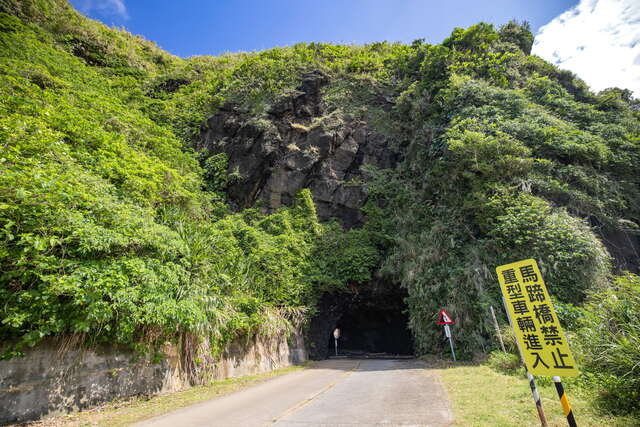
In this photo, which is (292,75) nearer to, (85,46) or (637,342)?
(85,46)

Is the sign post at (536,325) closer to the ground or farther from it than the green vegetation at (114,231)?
closer to the ground

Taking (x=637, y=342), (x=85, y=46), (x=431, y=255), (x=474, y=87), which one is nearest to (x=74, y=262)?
(x=637, y=342)

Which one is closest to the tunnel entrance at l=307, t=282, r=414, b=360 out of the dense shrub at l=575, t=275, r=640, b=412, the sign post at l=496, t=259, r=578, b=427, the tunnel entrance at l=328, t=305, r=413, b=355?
the tunnel entrance at l=328, t=305, r=413, b=355

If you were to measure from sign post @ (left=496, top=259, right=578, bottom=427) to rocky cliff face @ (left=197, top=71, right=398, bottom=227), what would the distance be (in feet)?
45.9

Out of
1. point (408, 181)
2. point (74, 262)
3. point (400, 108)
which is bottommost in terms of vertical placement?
point (74, 262)

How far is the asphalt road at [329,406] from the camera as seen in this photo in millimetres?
4277

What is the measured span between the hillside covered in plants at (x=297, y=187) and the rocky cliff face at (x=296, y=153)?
133mm

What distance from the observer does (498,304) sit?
33.6 feet

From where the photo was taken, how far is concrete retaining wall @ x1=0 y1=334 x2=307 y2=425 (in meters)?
4.89

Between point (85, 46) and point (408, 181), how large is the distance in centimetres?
2286

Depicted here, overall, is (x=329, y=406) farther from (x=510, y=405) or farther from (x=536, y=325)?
Answer: (x=536, y=325)

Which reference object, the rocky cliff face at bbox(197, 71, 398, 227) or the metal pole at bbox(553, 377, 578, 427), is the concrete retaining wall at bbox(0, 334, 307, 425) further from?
the rocky cliff face at bbox(197, 71, 398, 227)

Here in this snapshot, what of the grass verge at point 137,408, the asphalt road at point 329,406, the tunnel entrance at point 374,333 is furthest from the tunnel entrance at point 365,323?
the grass verge at point 137,408

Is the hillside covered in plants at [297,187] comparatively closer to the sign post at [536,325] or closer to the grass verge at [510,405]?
the grass verge at [510,405]
